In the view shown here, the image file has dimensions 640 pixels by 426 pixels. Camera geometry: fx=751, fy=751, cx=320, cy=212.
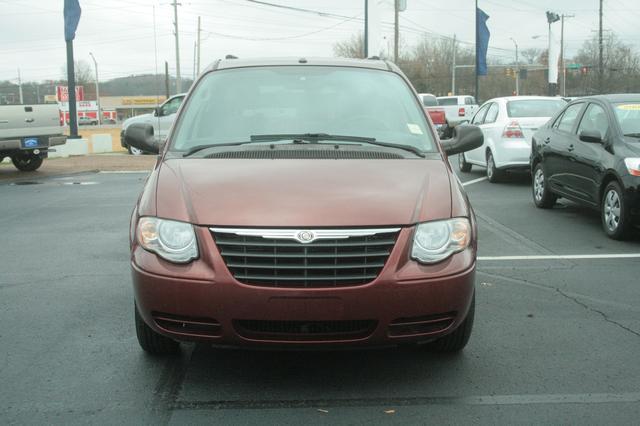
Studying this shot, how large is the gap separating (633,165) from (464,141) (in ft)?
11.0

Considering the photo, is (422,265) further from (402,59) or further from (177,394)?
(402,59)

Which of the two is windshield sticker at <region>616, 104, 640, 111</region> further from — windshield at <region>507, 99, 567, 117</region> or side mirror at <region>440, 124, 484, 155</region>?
windshield at <region>507, 99, 567, 117</region>

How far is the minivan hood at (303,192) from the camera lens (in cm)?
350

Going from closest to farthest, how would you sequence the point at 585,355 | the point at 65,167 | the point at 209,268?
the point at 209,268 < the point at 585,355 < the point at 65,167

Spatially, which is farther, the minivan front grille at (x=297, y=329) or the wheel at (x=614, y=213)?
the wheel at (x=614, y=213)

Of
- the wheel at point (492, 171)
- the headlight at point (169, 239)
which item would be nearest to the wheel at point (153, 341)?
the headlight at point (169, 239)

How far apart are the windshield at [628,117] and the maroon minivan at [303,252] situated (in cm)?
486

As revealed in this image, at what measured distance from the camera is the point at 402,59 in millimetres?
86312

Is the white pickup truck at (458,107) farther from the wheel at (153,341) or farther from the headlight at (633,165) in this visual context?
the wheel at (153,341)

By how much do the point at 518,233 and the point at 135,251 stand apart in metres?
5.71

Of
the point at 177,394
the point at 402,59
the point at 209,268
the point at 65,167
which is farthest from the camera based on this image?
the point at 402,59

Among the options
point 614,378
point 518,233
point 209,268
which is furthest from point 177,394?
point 518,233

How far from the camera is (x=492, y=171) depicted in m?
13.4

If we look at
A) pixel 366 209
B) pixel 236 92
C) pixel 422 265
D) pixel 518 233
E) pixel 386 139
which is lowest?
pixel 518 233
